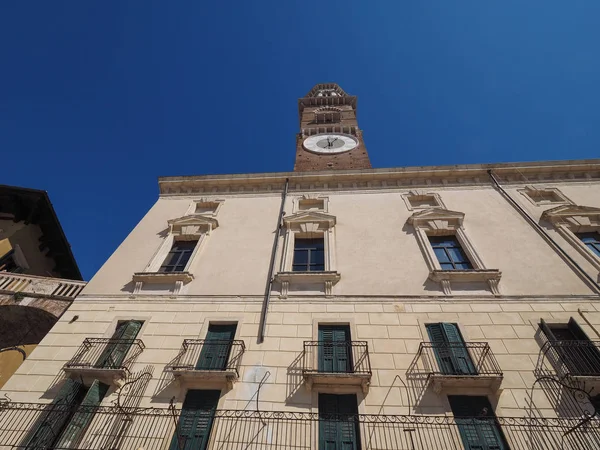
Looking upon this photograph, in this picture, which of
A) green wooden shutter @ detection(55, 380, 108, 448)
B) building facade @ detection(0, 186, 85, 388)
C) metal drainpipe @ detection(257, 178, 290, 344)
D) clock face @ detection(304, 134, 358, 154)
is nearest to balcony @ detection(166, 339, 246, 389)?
metal drainpipe @ detection(257, 178, 290, 344)

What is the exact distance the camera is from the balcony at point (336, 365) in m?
8.66

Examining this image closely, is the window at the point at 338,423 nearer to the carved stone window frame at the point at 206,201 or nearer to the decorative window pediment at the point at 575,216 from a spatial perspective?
the carved stone window frame at the point at 206,201

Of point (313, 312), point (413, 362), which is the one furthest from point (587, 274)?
point (313, 312)

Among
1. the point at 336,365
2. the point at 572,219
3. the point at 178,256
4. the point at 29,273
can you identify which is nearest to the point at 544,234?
the point at 572,219

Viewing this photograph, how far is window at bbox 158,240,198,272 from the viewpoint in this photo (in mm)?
13859

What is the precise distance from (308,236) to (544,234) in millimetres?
9742

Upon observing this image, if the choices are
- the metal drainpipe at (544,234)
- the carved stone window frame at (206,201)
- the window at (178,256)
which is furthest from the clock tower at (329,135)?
the window at (178,256)

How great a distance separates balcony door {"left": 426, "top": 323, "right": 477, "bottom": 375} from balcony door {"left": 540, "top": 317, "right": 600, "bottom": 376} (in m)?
2.41

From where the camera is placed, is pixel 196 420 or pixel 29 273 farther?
pixel 29 273

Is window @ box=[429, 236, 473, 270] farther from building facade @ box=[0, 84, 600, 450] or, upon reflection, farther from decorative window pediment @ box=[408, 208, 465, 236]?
decorative window pediment @ box=[408, 208, 465, 236]

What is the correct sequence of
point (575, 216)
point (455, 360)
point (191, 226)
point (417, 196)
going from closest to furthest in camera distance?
point (455, 360) → point (575, 216) → point (191, 226) → point (417, 196)

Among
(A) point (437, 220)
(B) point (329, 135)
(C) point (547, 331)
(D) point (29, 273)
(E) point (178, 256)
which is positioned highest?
(B) point (329, 135)

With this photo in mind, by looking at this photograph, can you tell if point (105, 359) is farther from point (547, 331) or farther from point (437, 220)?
point (437, 220)

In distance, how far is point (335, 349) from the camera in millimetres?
9789
